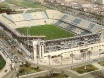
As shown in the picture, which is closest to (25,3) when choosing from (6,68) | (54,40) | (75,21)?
(75,21)

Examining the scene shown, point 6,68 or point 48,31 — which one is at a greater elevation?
point 48,31

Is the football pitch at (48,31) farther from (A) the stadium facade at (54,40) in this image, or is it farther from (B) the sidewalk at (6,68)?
(B) the sidewalk at (6,68)

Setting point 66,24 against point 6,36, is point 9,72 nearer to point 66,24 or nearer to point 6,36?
point 6,36

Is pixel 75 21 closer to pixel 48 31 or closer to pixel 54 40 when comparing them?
pixel 48 31

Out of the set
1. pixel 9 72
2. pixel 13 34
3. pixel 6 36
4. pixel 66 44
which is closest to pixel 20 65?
pixel 9 72

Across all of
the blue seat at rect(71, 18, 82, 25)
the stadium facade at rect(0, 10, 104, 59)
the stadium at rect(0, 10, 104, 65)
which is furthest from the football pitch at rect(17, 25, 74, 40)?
the blue seat at rect(71, 18, 82, 25)
